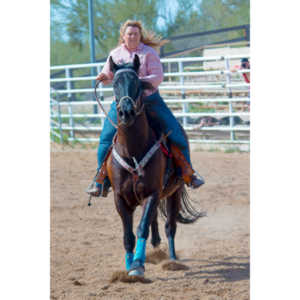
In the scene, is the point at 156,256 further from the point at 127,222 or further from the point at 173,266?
the point at 127,222

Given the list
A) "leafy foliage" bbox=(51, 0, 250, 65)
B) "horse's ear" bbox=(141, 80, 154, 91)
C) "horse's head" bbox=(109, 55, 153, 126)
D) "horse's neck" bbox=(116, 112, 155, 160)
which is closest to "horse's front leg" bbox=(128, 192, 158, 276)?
"horse's neck" bbox=(116, 112, 155, 160)

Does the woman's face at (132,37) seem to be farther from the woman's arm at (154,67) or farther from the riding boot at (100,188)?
the riding boot at (100,188)

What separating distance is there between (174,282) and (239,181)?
15.8ft

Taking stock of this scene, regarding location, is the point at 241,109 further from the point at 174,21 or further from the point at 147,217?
the point at 174,21

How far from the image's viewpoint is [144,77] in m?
4.31

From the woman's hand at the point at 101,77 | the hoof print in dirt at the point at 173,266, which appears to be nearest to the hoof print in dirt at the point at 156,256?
the hoof print in dirt at the point at 173,266

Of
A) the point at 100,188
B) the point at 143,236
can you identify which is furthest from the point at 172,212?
the point at 143,236

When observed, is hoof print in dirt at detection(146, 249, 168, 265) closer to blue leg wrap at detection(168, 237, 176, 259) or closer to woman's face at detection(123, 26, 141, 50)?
blue leg wrap at detection(168, 237, 176, 259)

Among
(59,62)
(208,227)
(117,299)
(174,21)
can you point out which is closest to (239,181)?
(208,227)

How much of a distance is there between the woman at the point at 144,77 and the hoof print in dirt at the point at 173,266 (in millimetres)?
817

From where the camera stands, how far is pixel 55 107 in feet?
52.6

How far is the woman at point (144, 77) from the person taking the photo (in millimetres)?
4438

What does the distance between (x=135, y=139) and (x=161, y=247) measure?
73.7 inches
